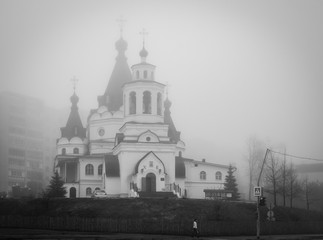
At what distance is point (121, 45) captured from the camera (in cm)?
8819

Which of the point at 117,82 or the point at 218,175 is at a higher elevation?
the point at 117,82

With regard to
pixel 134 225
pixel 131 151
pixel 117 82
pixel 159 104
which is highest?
pixel 117 82

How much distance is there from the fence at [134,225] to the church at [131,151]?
2024 cm

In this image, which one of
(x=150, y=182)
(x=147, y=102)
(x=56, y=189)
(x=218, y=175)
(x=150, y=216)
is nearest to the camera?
(x=150, y=216)

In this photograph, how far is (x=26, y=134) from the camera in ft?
410

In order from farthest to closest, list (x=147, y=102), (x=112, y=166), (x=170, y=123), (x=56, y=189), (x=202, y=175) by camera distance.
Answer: (x=170, y=123), (x=202, y=175), (x=147, y=102), (x=112, y=166), (x=56, y=189)

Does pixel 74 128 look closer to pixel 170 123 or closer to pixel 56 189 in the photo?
pixel 170 123

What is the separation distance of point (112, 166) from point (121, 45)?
71.9ft

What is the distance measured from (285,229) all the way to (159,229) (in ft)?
35.3

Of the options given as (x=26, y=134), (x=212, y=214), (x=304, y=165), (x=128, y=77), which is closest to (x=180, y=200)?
(x=212, y=214)

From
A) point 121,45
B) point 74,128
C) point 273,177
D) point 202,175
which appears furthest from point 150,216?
point 121,45

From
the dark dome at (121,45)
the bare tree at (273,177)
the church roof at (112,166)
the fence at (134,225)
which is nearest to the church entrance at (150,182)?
the church roof at (112,166)

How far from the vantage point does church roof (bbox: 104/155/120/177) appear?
7275 cm

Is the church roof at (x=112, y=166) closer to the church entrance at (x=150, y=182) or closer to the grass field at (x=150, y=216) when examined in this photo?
the church entrance at (x=150, y=182)
